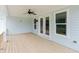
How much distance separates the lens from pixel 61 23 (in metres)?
6.74

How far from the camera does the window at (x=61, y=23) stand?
639cm

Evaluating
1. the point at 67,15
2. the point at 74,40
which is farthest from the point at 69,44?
the point at 67,15

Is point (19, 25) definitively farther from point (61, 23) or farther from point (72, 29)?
point (72, 29)

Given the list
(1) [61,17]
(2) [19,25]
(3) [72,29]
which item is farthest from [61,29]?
Result: (2) [19,25]

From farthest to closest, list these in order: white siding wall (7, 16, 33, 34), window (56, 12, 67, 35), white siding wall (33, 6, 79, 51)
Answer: white siding wall (7, 16, 33, 34) < window (56, 12, 67, 35) < white siding wall (33, 6, 79, 51)

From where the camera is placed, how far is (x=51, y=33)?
26.7 feet

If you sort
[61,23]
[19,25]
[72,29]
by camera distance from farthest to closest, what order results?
[19,25], [61,23], [72,29]

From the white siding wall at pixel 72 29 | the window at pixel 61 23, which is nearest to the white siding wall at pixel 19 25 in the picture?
the window at pixel 61 23

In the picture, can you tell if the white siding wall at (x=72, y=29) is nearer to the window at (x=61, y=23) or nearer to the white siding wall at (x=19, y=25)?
the window at (x=61, y=23)

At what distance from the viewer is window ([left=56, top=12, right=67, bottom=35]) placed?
639 cm

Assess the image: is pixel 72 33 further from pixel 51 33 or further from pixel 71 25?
pixel 51 33

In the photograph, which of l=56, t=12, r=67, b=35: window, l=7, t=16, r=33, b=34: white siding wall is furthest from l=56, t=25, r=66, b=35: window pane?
l=7, t=16, r=33, b=34: white siding wall

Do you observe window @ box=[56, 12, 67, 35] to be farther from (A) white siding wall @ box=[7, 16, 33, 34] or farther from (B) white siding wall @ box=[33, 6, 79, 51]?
(A) white siding wall @ box=[7, 16, 33, 34]
